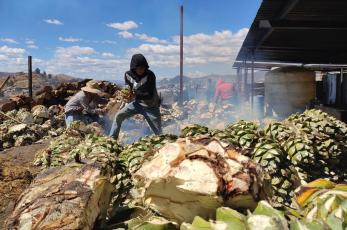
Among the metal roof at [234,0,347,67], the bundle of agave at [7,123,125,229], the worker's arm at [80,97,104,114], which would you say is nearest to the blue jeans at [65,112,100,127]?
the worker's arm at [80,97,104,114]

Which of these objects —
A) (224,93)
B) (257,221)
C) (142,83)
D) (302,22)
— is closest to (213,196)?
(257,221)

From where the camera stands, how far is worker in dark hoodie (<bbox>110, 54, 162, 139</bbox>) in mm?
7195

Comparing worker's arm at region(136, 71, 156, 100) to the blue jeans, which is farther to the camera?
the blue jeans

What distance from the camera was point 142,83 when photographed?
721cm

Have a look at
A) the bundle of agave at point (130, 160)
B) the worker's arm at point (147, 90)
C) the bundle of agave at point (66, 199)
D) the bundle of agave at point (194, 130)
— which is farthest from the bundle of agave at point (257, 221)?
the worker's arm at point (147, 90)

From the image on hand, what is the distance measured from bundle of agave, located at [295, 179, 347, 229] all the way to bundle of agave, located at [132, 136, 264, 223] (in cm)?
19

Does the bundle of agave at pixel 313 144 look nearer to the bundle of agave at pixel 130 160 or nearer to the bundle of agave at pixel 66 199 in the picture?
the bundle of agave at pixel 130 160

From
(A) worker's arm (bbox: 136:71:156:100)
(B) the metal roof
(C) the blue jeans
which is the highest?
(B) the metal roof

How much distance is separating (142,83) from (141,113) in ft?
1.74

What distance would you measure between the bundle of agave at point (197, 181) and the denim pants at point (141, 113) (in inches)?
217

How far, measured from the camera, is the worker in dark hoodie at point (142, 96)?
720 cm

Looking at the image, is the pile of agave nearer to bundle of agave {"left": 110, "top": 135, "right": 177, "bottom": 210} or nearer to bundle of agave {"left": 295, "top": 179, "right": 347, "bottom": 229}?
bundle of agave {"left": 295, "top": 179, "right": 347, "bottom": 229}

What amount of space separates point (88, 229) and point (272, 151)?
170 centimetres

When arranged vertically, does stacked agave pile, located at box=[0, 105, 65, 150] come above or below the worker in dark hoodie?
below
